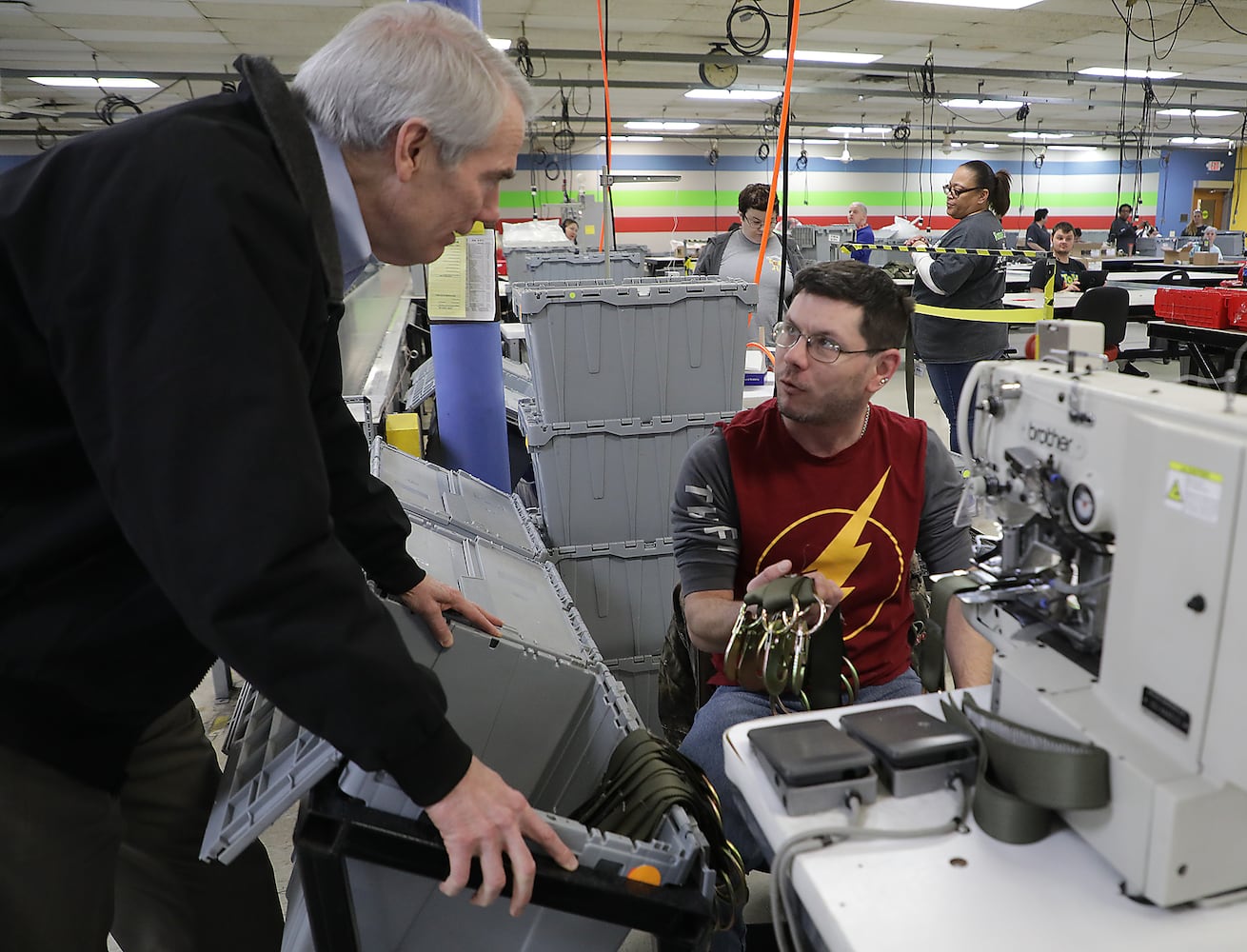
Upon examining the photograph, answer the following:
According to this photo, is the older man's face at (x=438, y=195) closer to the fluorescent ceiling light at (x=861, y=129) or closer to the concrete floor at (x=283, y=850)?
the concrete floor at (x=283, y=850)

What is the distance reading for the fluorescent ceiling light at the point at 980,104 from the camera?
11441 millimetres

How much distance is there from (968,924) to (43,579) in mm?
1056

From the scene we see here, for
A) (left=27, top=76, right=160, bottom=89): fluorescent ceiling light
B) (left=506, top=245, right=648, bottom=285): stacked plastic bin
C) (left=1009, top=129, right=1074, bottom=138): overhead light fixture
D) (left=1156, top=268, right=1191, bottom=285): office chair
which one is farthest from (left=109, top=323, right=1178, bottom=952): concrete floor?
(left=1009, top=129, right=1074, bottom=138): overhead light fixture

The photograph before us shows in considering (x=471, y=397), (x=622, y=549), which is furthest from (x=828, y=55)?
(x=622, y=549)

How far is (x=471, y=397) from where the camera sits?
3104 millimetres

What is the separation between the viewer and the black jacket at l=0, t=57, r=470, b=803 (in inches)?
31.2

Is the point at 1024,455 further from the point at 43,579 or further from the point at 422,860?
the point at 43,579

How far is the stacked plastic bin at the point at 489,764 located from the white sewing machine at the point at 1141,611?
514mm

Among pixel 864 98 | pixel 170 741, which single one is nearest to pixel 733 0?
pixel 864 98

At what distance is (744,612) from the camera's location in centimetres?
→ 136

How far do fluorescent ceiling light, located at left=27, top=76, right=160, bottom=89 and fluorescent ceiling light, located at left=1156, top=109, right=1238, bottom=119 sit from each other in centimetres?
1389

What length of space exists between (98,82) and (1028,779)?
11336 mm

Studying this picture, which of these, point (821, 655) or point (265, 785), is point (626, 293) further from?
point (265, 785)

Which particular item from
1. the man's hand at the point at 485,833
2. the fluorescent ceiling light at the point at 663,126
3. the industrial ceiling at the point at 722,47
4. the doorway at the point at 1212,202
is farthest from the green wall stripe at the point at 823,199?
the man's hand at the point at 485,833
